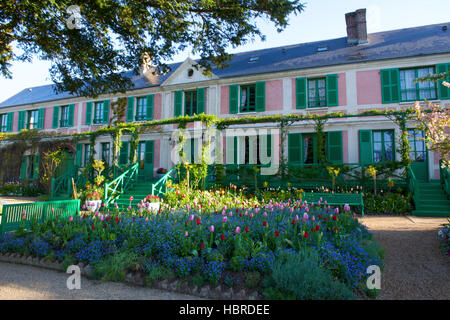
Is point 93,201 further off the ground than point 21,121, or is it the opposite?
point 21,121

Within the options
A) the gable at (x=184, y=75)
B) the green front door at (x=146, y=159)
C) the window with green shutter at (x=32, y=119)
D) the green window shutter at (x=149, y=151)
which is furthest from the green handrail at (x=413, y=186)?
the window with green shutter at (x=32, y=119)

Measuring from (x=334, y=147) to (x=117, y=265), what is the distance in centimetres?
1024

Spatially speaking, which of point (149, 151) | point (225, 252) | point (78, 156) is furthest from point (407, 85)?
point (78, 156)

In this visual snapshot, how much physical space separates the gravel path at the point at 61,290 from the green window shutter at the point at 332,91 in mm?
10933

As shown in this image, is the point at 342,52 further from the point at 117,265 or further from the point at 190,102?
the point at 117,265

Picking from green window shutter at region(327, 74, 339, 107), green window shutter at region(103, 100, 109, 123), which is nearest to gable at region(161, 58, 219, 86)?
green window shutter at region(103, 100, 109, 123)

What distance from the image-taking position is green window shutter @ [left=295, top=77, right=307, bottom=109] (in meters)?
12.0

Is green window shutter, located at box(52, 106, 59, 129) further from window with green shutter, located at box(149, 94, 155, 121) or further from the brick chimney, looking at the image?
the brick chimney

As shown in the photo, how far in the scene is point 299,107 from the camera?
1208 centimetres

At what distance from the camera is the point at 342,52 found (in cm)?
1257

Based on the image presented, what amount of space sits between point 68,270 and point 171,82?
1238 centimetres

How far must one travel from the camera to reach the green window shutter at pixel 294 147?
38.2 feet

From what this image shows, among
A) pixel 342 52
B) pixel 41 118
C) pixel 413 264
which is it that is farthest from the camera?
pixel 41 118
